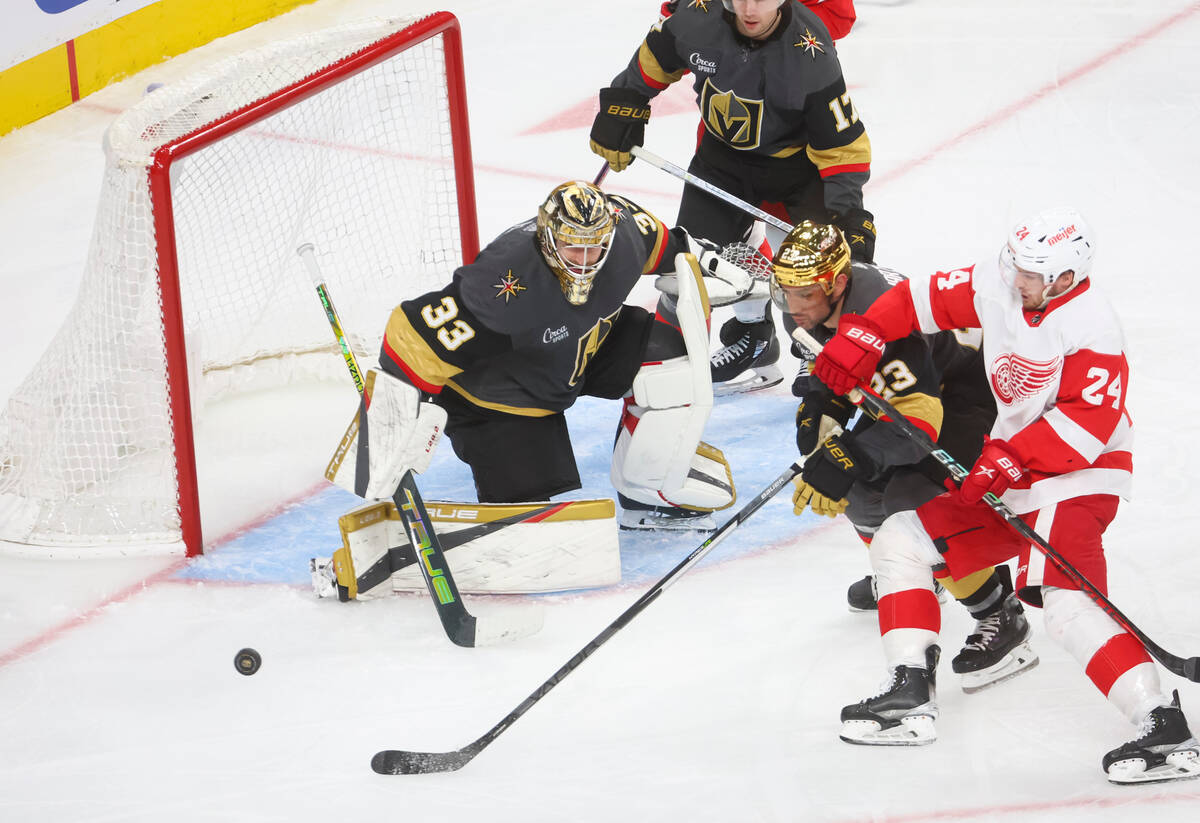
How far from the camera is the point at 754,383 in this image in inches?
167

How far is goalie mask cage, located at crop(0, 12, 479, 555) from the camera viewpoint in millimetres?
3281

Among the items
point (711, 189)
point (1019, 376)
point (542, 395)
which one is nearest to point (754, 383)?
point (711, 189)

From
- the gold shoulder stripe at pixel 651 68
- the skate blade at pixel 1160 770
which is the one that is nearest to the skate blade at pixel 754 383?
the gold shoulder stripe at pixel 651 68

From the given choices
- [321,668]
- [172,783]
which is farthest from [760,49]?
[172,783]

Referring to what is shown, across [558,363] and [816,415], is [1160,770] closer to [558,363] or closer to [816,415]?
[816,415]

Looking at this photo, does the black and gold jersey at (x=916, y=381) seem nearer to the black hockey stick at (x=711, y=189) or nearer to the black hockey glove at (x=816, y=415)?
the black hockey glove at (x=816, y=415)

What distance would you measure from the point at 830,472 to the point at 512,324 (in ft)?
2.62

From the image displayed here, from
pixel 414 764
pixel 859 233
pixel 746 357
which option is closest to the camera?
pixel 414 764

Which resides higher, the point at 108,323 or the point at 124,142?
the point at 124,142

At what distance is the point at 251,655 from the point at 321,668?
0.47 feet

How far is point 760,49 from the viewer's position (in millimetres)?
3645

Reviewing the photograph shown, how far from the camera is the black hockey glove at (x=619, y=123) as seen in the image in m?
3.86

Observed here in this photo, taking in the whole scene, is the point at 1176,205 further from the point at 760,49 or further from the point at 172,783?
the point at 172,783

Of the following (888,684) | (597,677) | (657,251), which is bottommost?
(597,677)
